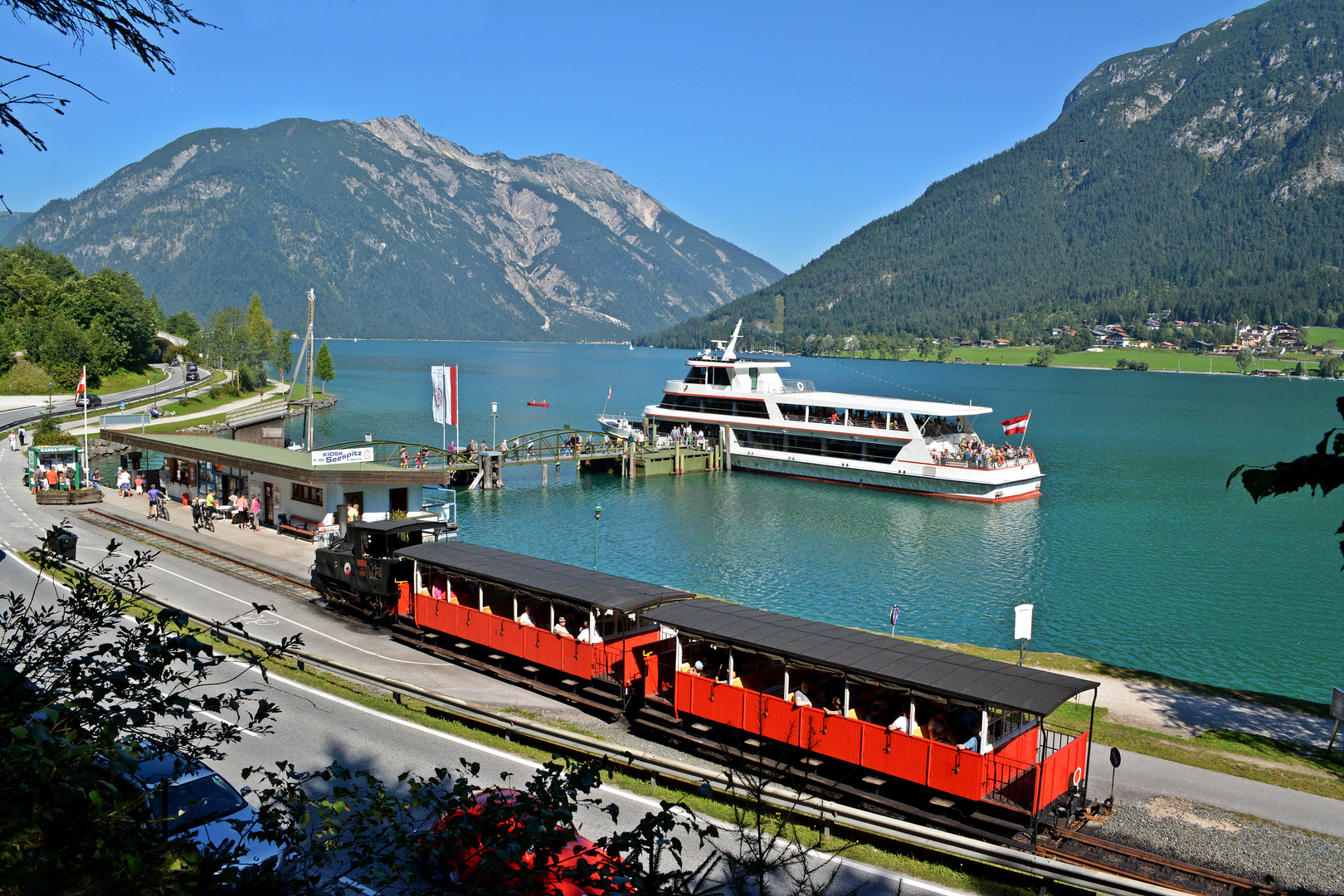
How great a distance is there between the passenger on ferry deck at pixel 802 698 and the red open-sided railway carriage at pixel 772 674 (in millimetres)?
53

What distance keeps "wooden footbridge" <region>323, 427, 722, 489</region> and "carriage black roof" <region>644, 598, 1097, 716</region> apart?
120ft

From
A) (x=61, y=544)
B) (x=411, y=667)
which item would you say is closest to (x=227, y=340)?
(x=411, y=667)

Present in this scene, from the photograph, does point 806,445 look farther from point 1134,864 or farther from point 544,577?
point 1134,864

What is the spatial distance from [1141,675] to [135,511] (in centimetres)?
3596

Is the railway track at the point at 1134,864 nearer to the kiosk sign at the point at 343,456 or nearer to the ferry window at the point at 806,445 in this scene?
the kiosk sign at the point at 343,456

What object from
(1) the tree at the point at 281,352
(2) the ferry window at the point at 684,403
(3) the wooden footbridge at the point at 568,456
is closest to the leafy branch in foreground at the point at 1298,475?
(3) the wooden footbridge at the point at 568,456

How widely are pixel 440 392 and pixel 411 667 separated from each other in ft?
82.0

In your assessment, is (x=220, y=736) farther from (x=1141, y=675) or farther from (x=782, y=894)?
(x=1141, y=675)

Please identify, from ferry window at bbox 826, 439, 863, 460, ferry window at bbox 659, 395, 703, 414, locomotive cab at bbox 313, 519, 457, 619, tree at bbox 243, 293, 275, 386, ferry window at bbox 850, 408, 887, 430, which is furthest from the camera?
tree at bbox 243, 293, 275, 386

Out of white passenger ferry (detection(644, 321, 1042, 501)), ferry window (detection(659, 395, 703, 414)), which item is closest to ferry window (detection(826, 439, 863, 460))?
white passenger ferry (detection(644, 321, 1042, 501))

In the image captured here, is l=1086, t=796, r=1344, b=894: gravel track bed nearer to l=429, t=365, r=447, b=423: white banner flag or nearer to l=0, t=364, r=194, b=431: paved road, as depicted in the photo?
l=429, t=365, r=447, b=423: white banner flag

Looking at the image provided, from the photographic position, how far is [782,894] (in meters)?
10.0

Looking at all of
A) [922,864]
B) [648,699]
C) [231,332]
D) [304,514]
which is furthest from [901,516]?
[231,332]

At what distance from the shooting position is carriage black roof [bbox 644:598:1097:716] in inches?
472
